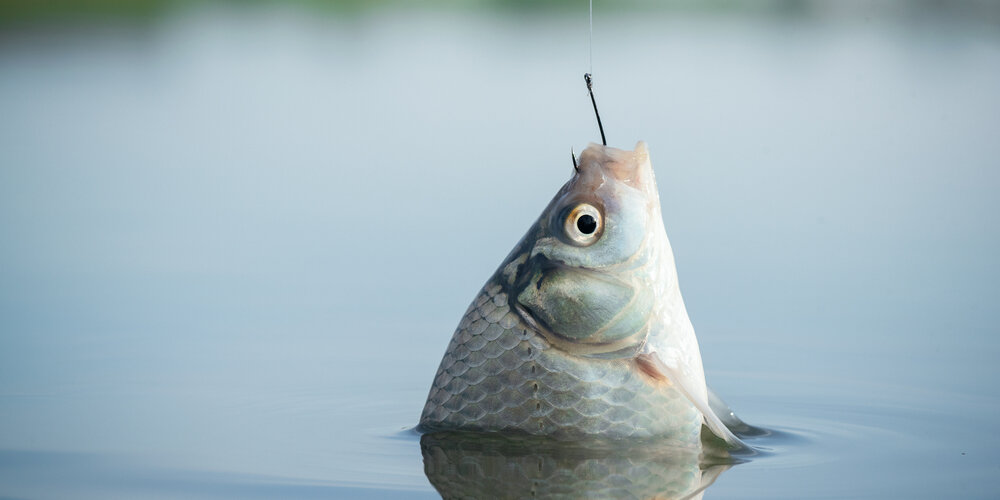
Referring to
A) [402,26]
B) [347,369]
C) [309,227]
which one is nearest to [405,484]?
[347,369]

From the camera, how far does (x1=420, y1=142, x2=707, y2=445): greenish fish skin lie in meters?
4.55

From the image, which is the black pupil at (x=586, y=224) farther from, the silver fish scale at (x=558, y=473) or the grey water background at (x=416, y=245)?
the grey water background at (x=416, y=245)

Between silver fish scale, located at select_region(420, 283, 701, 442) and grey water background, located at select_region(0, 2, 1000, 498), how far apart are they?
0.93ft

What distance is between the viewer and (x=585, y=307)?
14.9ft

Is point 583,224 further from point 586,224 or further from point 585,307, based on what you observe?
point 585,307

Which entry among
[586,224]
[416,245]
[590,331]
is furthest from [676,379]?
[416,245]

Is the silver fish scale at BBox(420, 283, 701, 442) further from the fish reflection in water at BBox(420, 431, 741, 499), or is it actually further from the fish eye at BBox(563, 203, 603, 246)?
the fish eye at BBox(563, 203, 603, 246)

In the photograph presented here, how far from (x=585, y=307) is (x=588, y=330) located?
0.23 ft

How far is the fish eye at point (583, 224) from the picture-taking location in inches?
180

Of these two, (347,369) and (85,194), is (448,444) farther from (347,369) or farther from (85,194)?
(85,194)

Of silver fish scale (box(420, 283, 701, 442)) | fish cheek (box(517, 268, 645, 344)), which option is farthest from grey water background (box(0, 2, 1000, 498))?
fish cheek (box(517, 268, 645, 344))

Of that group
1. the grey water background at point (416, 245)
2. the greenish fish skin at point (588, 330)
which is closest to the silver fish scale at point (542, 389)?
the greenish fish skin at point (588, 330)

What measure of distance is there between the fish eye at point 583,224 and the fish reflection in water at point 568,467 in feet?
2.05

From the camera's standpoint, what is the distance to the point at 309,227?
30.7 ft
